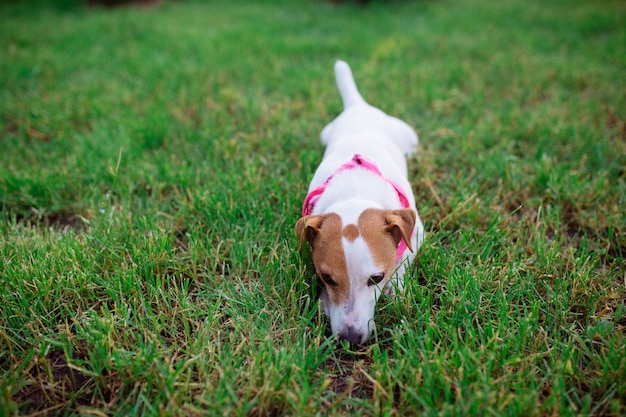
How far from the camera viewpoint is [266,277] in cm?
248

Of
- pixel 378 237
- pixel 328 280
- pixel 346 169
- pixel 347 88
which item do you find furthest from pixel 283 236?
pixel 347 88

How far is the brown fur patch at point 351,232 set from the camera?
2.04 meters

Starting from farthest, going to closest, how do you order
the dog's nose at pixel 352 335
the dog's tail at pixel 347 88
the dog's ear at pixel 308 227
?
the dog's tail at pixel 347 88, the dog's ear at pixel 308 227, the dog's nose at pixel 352 335

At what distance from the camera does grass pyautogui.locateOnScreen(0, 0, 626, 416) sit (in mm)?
1883

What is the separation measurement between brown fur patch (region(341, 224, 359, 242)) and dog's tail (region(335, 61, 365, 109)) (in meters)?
1.91

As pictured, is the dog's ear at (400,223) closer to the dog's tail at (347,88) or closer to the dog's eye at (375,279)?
the dog's eye at (375,279)

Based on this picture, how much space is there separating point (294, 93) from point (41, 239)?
302cm

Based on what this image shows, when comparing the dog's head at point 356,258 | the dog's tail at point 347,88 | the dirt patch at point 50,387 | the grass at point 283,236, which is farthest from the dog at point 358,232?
the dirt patch at point 50,387

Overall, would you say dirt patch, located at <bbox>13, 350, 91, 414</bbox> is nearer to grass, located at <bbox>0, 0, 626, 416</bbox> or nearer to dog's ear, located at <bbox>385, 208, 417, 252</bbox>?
grass, located at <bbox>0, 0, 626, 416</bbox>

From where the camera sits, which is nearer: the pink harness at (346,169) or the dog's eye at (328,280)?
the dog's eye at (328,280)

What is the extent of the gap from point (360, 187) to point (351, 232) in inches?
18.1

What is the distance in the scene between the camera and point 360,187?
2.44m

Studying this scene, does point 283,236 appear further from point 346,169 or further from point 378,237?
point 378,237

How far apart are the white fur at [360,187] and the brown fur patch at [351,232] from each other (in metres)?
0.02
